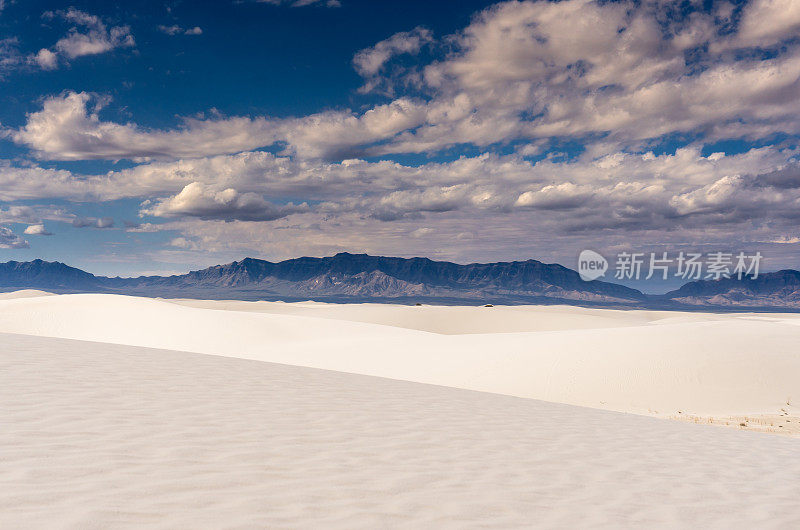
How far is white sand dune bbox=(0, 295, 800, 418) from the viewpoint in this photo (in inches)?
769

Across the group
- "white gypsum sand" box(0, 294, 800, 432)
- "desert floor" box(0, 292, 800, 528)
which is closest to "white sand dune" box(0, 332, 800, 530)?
"desert floor" box(0, 292, 800, 528)

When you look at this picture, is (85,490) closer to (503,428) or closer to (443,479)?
(443,479)

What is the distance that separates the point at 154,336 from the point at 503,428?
→ 1263 inches

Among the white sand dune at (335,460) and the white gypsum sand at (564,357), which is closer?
the white sand dune at (335,460)

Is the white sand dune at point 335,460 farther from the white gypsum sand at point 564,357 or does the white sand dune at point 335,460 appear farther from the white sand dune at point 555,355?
the white sand dune at point 555,355

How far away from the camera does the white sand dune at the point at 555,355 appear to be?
19.5 metres

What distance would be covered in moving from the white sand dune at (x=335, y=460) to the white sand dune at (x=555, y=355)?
8952mm

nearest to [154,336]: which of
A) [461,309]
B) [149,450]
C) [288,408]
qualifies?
[288,408]

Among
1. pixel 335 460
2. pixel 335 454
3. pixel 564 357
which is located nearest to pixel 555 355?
pixel 564 357

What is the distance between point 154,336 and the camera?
35500 millimetres

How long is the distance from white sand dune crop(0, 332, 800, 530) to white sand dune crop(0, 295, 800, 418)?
29.4 feet

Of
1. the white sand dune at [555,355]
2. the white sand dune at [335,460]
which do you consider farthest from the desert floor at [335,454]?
the white sand dune at [555,355]

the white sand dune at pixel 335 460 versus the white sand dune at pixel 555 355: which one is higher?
the white sand dune at pixel 335 460

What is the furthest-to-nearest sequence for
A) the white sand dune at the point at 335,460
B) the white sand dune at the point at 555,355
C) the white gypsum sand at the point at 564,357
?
the white sand dune at the point at 555,355
the white gypsum sand at the point at 564,357
the white sand dune at the point at 335,460
